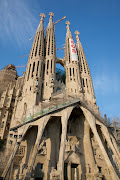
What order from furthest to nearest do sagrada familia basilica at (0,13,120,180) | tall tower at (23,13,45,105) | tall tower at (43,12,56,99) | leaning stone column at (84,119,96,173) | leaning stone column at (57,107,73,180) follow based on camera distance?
1. tall tower at (43,12,56,99)
2. tall tower at (23,13,45,105)
3. leaning stone column at (84,119,96,173)
4. sagrada familia basilica at (0,13,120,180)
5. leaning stone column at (57,107,73,180)

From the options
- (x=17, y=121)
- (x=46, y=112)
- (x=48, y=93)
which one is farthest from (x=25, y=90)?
(x=46, y=112)

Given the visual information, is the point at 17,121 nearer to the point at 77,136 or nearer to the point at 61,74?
the point at 77,136

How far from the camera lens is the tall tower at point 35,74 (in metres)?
23.6

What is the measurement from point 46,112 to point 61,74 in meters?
18.5

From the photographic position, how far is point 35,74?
26.1 m

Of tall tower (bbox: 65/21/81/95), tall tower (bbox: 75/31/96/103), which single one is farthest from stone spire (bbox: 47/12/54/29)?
tall tower (bbox: 75/31/96/103)

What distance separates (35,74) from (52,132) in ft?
35.6

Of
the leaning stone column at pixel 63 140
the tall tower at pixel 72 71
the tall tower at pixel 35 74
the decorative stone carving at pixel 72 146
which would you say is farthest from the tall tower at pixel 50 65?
the decorative stone carving at pixel 72 146

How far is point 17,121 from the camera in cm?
2094

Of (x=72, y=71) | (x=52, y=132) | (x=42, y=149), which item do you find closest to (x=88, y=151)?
(x=52, y=132)

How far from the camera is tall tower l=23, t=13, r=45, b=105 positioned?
928 inches

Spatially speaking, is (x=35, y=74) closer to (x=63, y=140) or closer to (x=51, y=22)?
(x=63, y=140)

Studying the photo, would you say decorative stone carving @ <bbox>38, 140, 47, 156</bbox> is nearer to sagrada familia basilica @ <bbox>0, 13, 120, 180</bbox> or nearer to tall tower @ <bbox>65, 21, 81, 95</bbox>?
sagrada familia basilica @ <bbox>0, 13, 120, 180</bbox>

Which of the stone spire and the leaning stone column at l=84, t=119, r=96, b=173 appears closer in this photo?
the leaning stone column at l=84, t=119, r=96, b=173
